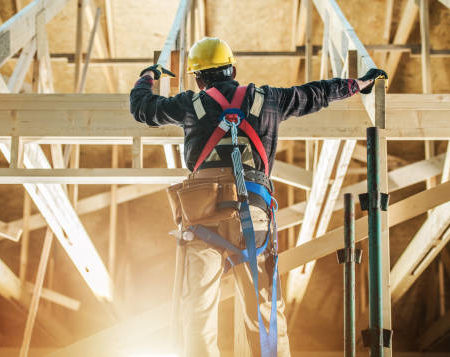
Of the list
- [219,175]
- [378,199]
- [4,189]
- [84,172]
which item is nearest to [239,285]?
[219,175]

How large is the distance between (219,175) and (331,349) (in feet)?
19.3

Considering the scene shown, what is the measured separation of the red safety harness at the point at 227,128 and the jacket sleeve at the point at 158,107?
0.12m

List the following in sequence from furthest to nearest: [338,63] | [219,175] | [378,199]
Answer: [338,63] < [219,175] < [378,199]

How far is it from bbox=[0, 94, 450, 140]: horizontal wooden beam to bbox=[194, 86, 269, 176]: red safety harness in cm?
109

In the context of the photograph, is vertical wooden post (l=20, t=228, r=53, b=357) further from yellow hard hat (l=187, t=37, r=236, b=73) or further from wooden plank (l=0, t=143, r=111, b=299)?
yellow hard hat (l=187, t=37, r=236, b=73)

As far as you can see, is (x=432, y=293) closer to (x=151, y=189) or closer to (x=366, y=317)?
(x=366, y=317)

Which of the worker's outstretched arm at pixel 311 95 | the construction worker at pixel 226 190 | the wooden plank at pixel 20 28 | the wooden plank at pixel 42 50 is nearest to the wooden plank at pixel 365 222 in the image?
the worker's outstretched arm at pixel 311 95

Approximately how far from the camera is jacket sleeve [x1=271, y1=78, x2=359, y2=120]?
104 inches

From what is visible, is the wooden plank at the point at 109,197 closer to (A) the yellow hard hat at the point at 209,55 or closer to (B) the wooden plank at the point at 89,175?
(B) the wooden plank at the point at 89,175

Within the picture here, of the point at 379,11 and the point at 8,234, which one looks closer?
the point at 8,234

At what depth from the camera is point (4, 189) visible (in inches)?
308

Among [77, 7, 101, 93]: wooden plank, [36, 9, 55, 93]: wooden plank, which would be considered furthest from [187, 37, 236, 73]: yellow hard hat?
[77, 7, 101, 93]: wooden plank

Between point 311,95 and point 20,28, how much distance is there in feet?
8.60

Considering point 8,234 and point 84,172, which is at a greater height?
point 84,172
